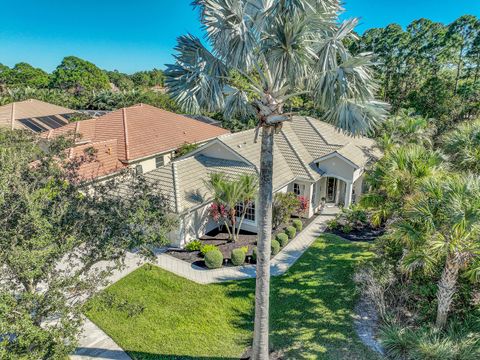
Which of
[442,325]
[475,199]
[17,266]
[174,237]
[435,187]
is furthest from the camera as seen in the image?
[174,237]

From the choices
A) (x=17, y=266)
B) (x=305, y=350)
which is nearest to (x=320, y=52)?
(x=17, y=266)

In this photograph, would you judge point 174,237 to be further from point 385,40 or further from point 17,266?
point 385,40

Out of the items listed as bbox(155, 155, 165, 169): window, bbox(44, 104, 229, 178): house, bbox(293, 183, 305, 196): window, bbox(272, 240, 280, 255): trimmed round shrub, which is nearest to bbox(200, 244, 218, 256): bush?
bbox(272, 240, 280, 255): trimmed round shrub

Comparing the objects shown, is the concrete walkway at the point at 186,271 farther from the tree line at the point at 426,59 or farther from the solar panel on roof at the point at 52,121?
the tree line at the point at 426,59

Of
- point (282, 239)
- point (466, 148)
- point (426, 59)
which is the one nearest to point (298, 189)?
point (282, 239)

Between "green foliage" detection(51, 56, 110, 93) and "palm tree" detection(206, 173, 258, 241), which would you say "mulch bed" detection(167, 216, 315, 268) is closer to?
"palm tree" detection(206, 173, 258, 241)
